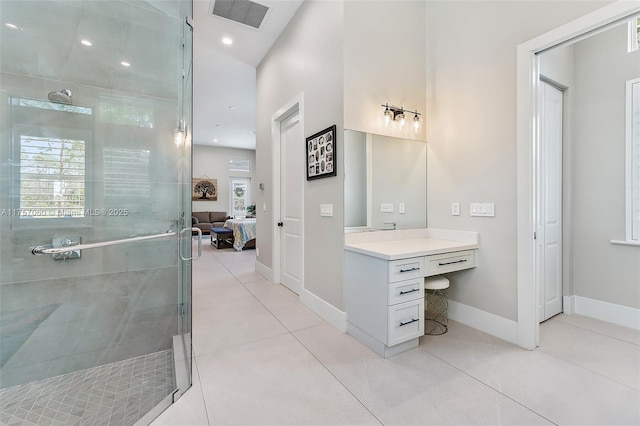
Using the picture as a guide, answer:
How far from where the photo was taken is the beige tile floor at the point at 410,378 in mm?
1491

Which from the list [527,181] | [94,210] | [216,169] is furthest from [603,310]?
[216,169]

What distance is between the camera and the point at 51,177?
172 cm

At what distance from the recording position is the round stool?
2439 millimetres

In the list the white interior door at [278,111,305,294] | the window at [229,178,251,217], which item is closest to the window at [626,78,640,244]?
the white interior door at [278,111,305,294]

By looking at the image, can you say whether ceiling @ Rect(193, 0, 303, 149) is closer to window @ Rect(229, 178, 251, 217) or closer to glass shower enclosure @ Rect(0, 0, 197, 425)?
glass shower enclosure @ Rect(0, 0, 197, 425)

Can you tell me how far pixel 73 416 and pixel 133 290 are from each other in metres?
0.77

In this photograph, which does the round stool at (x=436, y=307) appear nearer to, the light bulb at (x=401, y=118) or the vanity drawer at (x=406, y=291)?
the vanity drawer at (x=406, y=291)

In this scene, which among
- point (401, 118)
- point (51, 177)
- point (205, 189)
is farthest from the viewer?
point (205, 189)

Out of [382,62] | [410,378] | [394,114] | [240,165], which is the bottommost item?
[410,378]

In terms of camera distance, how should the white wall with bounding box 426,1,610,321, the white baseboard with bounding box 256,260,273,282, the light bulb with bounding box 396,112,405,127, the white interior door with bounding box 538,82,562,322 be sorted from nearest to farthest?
1. the white wall with bounding box 426,1,610,321
2. the white interior door with bounding box 538,82,562,322
3. the light bulb with bounding box 396,112,405,127
4. the white baseboard with bounding box 256,260,273,282

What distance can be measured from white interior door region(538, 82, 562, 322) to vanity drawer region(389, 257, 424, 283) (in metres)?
1.31

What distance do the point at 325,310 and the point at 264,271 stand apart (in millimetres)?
1758

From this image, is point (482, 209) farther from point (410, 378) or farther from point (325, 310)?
point (325, 310)

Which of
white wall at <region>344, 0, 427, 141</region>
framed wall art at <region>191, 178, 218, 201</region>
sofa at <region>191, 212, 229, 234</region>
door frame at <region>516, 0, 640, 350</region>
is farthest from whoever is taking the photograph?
framed wall art at <region>191, 178, 218, 201</region>
